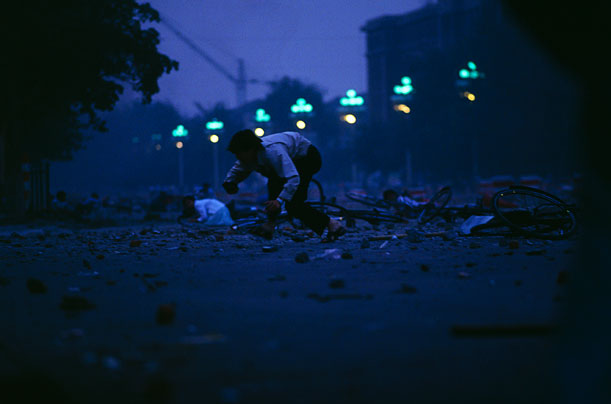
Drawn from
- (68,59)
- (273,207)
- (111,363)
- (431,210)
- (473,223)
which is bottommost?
(111,363)

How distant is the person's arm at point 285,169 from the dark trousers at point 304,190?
0.40 m

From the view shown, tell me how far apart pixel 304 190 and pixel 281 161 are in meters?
0.74

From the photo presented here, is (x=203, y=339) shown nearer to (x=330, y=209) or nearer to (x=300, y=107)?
(x=330, y=209)

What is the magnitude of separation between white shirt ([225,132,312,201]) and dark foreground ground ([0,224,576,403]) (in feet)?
→ 5.87

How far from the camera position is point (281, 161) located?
7.36 metres

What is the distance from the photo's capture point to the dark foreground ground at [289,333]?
2.00m

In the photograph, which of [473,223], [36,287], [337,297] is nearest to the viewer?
[337,297]

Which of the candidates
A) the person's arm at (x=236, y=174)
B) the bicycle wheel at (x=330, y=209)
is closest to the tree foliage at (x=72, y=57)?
the bicycle wheel at (x=330, y=209)

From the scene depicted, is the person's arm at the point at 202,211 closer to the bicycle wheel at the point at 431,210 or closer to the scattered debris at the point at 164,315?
the bicycle wheel at the point at 431,210

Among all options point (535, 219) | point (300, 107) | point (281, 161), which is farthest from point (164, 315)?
point (300, 107)

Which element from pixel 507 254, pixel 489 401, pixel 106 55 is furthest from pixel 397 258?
pixel 106 55

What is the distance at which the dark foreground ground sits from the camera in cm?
200

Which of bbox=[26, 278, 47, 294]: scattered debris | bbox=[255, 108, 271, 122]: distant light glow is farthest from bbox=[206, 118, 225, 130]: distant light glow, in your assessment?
bbox=[26, 278, 47, 294]: scattered debris

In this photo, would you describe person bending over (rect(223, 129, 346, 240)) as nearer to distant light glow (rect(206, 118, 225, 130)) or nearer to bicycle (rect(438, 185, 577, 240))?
bicycle (rect(438, 185, 577, 240))
